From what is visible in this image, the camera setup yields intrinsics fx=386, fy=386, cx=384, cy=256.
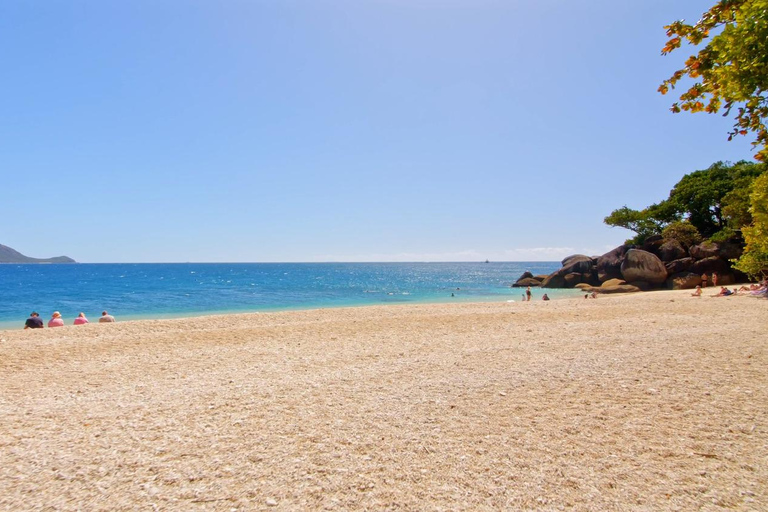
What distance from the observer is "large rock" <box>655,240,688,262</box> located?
129ft

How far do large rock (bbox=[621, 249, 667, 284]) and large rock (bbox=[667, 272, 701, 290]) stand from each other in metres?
1.21

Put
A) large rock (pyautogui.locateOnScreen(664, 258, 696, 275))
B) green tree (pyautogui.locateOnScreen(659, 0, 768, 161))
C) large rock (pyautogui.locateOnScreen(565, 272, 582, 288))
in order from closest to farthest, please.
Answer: green tree (pyautogui.locateOnScreen(659, 0, 768, 161)) → large rock (pyautogui.locateOnScreen(664, 258, 696, 275)) → large rock (pyautogui.locateOnScreen(565, 272, 582, 288))

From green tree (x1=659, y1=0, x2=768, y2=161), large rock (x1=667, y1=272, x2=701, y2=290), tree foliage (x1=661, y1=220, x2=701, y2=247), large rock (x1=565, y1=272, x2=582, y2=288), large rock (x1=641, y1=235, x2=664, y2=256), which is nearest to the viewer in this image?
green tree (x1=659, y1=0, x2=768, y2=161)

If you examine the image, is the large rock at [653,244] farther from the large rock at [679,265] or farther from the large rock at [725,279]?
the large rock at [725,279]

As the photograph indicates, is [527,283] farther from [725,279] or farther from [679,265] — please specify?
[725,279]

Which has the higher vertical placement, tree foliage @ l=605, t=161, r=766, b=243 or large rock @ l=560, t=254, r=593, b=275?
tree foliage @ l=605, t=161, r=766, b=243

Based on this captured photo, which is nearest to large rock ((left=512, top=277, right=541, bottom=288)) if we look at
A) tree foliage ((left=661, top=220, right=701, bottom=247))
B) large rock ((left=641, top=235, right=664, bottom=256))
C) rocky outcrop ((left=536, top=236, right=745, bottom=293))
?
rocky outcrop ((left=536, top=236, right=745, bottom=293))

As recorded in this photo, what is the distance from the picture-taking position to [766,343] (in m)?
10.4

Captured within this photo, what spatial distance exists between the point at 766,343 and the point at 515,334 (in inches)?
254

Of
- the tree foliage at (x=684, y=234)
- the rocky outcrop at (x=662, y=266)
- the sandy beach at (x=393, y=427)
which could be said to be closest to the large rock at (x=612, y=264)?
the rocky outcrop at (x=662, y=266)

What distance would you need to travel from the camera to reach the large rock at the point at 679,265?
37.4 meters

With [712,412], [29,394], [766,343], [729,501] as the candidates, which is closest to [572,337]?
[766,343]

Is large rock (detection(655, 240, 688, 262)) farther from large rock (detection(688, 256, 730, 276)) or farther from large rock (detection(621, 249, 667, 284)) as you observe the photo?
large rock (detection(688, 256, 730, 276))

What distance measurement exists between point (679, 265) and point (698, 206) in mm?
10802
